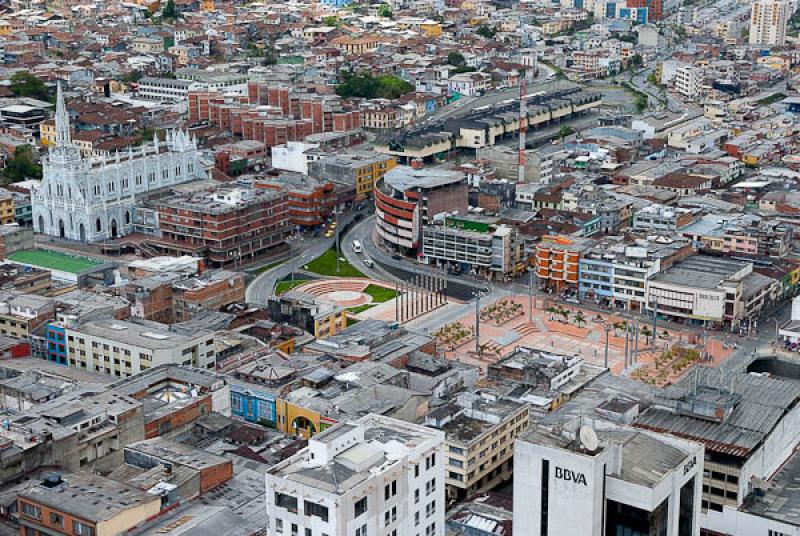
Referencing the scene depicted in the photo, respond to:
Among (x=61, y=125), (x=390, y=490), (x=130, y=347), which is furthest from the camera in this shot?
(x=61, y=125)

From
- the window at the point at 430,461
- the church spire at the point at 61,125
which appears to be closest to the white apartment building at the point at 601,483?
the window at the point at 430,461

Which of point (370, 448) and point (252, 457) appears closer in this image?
point (370, 448)

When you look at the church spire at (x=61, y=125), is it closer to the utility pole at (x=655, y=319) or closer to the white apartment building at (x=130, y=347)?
the white apartment building at (x=130, y=347)

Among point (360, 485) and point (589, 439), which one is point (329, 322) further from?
point (589, 439)

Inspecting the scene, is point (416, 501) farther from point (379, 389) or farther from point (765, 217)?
point (765, 217)

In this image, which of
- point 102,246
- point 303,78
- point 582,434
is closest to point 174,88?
point 303,78

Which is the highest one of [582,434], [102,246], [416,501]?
[582,434]

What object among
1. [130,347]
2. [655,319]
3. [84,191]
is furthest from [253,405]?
[84,191]
